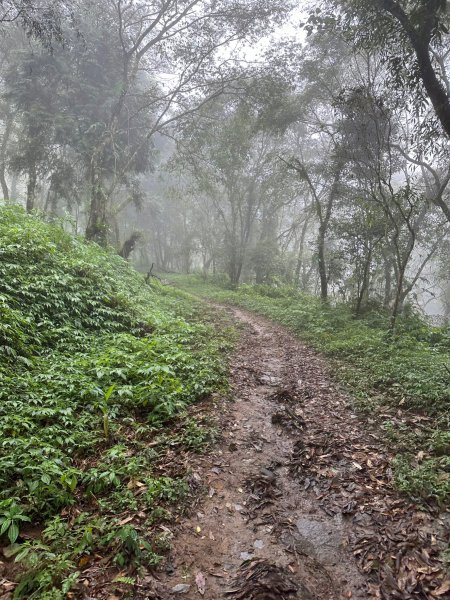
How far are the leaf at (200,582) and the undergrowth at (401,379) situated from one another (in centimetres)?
243

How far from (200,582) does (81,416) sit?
2680 millimetres

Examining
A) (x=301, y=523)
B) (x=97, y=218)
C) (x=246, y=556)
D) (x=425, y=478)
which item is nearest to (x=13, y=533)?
(x=246, y=556)

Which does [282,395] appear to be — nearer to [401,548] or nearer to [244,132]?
[401,548]

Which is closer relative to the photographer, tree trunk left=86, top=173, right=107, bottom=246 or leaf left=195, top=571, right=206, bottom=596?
leaf left=195, top=571, right=206, bottom=596

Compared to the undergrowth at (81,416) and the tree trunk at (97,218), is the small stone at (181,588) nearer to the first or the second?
the undergrowth at (81,416)

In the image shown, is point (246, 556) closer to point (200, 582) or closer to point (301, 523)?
point (200, 582)

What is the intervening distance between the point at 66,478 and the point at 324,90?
18.6 metres

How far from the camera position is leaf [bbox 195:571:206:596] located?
9.81ft

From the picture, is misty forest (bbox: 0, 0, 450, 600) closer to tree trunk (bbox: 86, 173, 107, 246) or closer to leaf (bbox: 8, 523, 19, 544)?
Result: leaf (bbox: 8, 523, 19, 544)

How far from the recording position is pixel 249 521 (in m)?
3.80

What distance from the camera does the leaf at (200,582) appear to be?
118 inches

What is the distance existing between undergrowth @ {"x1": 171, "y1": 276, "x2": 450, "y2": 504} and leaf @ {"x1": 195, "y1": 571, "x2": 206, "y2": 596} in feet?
→ 7.96

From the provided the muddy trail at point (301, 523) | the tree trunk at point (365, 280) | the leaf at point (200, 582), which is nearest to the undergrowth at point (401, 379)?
the muddy trail at point (301, 523)

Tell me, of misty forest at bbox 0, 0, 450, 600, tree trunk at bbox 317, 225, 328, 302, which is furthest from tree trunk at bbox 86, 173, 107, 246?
tree trunk at bbox 317, 225, 328, 302
